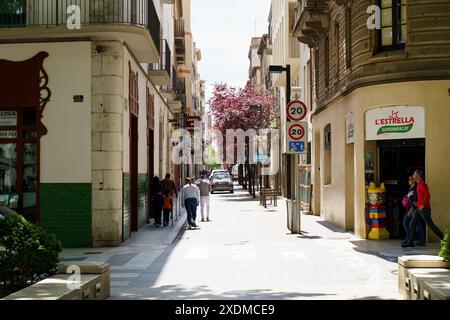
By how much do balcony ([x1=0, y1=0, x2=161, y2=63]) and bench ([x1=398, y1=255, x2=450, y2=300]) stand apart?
958 cm

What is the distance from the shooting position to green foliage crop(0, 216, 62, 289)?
28.3 ft

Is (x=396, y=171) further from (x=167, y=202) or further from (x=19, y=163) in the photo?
(x=19, y=163)

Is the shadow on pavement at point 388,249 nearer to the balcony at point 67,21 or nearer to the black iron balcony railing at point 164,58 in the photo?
the balcony at point 67,21

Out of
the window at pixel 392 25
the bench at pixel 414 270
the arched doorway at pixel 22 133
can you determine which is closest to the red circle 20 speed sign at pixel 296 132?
the window at pixel 392 25

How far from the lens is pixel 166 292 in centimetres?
1007

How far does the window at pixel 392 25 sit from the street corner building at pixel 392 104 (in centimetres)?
2

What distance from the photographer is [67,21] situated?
16.5 metres

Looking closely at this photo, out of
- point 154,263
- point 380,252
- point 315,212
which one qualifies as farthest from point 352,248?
point 315,212

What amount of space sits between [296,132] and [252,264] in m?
7.38

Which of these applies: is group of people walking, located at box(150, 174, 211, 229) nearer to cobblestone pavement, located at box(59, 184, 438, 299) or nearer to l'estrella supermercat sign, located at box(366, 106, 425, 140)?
cobblestone pavement, located at box(59, 184, 438, 299)

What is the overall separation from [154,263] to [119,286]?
2933mm

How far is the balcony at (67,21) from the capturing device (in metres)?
16.3

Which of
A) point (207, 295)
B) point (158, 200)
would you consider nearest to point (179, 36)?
point (158, 200)
